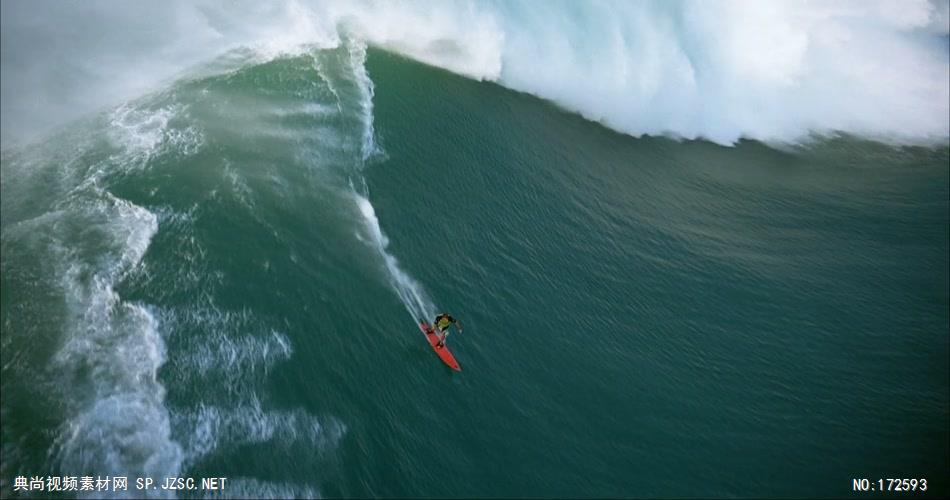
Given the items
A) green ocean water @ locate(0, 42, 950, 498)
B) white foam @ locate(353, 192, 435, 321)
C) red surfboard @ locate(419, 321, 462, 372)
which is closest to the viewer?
green ocean water @ locate(0, 42, 950, 498)

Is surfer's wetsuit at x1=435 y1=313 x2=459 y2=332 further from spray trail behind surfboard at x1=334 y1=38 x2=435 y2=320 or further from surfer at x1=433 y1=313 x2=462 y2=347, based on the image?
spray trail behind surfboard at x1=334 y1=38 x2=435 y2=320

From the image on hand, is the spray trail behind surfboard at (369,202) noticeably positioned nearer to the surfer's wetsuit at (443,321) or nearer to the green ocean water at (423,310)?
the green ocean water at (423,310)

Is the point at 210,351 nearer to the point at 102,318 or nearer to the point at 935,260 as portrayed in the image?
the point at 102,318

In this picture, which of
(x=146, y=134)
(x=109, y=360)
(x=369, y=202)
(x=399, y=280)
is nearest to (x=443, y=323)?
(x=399, y=280)

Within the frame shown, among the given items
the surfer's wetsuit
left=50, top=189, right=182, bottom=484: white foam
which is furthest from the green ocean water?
the surfer's wetsuit

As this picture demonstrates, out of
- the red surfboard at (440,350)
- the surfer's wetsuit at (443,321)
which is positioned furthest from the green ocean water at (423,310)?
the surfer's wetsuit at (443,321)

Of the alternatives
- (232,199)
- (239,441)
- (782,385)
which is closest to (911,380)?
(782,385)
